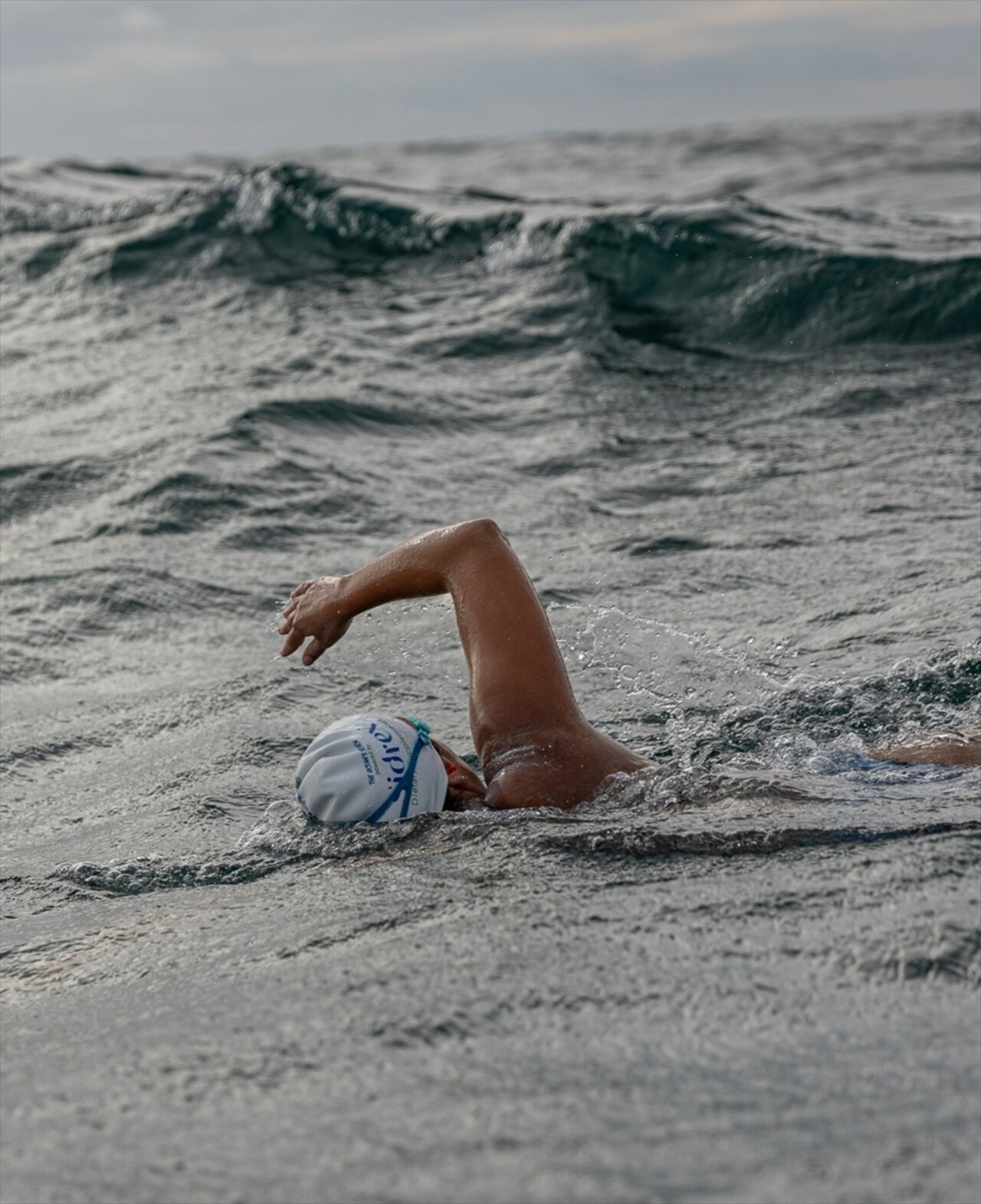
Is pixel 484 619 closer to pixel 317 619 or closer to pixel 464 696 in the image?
pixel 317 619

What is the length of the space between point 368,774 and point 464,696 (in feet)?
8.15

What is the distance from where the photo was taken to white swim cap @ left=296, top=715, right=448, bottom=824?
4906 mm

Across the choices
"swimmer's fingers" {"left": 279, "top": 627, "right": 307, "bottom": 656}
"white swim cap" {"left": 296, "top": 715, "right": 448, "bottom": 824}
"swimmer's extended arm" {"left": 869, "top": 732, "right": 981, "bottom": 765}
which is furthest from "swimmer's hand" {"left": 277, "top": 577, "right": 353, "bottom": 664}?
"swimmer's extended arm" {"left": 869, "top": 732, "right": 981, "bottom": 765}

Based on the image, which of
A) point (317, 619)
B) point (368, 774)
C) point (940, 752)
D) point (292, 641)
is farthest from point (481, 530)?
point (940, 752)

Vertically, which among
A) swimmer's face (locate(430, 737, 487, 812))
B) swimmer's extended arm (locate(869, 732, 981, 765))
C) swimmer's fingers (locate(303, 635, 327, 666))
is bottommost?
swimmer's face (locate(430, 737, 487, 812))

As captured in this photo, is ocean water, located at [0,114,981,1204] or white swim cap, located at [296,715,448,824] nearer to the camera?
ocean water, located at [0,114,981,1204]

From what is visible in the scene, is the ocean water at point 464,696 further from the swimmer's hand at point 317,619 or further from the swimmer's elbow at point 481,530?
the swimmer's elbow at point 481,530

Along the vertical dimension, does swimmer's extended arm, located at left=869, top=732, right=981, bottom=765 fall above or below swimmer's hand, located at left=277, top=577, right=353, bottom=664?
below

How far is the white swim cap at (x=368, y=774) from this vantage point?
193 inches

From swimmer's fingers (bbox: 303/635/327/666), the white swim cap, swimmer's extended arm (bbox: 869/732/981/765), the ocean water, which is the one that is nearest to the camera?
the ocean water

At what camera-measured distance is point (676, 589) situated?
27.9ft

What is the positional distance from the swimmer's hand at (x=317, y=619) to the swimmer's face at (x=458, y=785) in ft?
1.58

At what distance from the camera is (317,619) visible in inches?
206

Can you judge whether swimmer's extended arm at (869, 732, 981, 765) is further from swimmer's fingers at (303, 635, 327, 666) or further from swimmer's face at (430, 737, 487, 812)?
swimmer's fingers at (303, 635, 327, 666)
